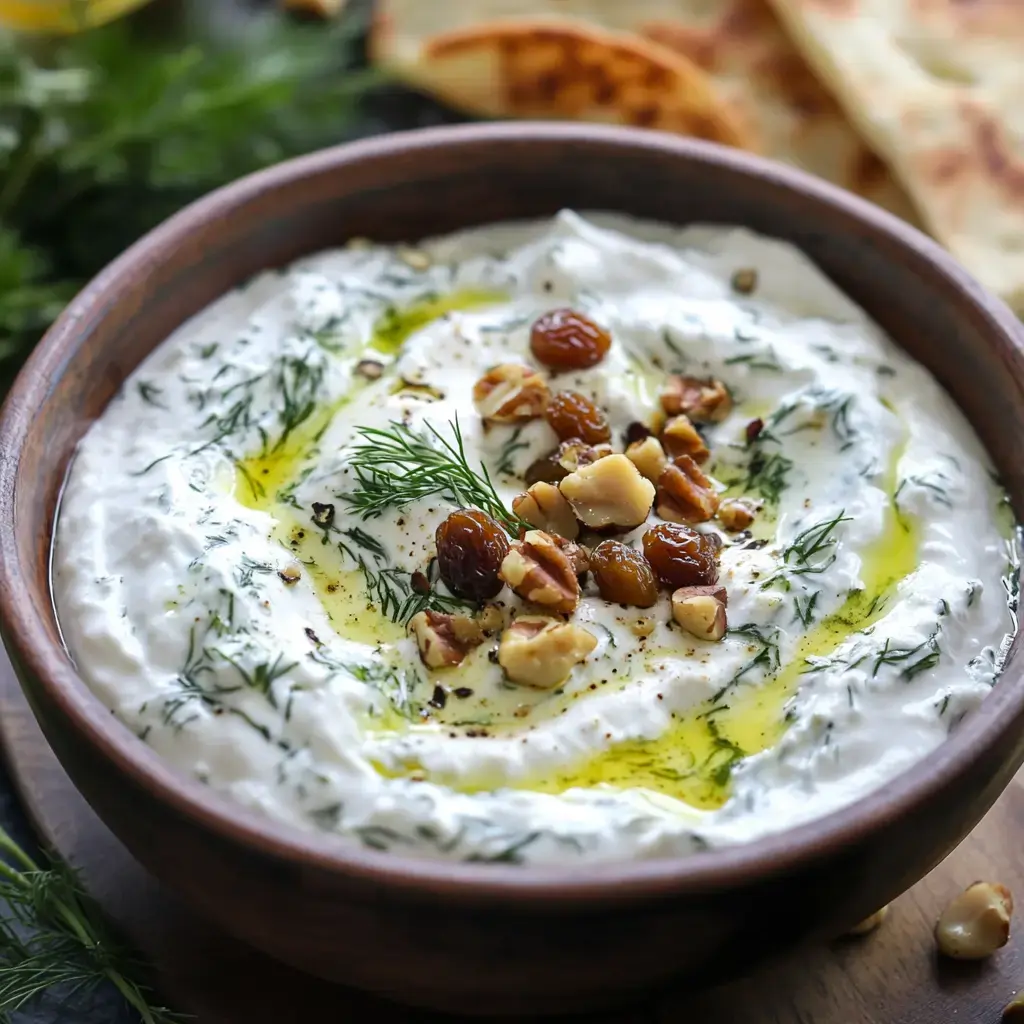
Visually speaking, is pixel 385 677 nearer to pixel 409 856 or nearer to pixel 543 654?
pixel 543 654

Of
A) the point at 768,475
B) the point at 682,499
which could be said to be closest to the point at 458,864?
the point at 682,499

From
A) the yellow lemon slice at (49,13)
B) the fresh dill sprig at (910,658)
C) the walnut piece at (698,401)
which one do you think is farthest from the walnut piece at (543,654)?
the yellow lemon slice at (49,13)

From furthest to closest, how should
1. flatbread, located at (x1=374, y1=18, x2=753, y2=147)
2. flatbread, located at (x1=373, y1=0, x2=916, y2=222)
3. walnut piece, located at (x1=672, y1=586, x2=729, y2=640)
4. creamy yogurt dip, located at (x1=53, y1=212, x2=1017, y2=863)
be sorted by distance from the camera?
flatbread, located at (x1=373, y1=0, x2=916, y2=222), flatbread, located at (x1=374, y1=18, x2=753, y2=147), walnut piece, located at (x1=672, y1=586, x2=729, y2=640), creamy yogurt dip, located at (x1=53, y1=212, x2=1017, y2=863)

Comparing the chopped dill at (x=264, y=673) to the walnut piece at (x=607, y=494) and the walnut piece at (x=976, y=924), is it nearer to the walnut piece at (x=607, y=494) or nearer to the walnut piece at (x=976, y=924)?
the walnut piece at (x=607, y=494)

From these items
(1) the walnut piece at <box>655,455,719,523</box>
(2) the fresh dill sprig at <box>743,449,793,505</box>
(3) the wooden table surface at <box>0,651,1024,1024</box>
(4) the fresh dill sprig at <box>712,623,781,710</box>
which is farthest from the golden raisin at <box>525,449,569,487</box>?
(3) the wooden table surface at <box>0,651,1024,1024</box>

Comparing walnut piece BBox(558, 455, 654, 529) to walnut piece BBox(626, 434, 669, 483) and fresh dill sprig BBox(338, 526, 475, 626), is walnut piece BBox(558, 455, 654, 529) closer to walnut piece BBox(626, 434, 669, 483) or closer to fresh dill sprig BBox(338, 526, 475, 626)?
walnut piece BBox(626, 434, 669, 483)

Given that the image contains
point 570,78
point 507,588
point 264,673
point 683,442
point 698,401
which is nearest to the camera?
point 264,673
